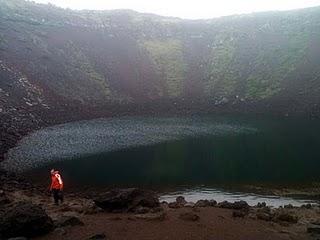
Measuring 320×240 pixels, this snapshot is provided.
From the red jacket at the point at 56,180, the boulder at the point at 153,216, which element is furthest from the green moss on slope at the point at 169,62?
the boulder at the point at 153,216

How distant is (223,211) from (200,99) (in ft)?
202

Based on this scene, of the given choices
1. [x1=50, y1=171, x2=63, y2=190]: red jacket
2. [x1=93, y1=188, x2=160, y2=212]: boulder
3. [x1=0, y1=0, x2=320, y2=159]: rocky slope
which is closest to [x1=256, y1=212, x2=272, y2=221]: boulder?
[x1=93, y1=188, x2=160, y2=212]: boulder

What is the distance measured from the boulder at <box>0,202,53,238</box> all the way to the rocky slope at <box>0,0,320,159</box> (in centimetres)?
3876

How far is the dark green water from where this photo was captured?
36281mm

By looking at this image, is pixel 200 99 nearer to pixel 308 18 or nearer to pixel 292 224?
pixel 308 18

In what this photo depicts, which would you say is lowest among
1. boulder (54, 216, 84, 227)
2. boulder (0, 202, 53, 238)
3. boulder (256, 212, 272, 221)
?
boulder (256, 212, 272, 221)

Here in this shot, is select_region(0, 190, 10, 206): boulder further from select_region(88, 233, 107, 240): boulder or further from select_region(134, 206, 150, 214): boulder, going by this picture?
select_region(88, 233, 107, 240): boulder

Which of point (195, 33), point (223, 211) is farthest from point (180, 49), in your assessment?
point (223, 211)

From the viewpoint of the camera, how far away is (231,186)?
34281 mm

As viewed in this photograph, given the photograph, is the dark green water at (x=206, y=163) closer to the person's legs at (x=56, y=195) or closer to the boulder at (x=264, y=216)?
the person's legs at (x=56, y=195)

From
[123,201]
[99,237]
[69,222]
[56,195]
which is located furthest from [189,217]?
[56,195]

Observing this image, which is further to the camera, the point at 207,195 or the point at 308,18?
the point at 308,18

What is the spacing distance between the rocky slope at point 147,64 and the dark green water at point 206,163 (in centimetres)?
1770

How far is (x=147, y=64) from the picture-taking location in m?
97.3
